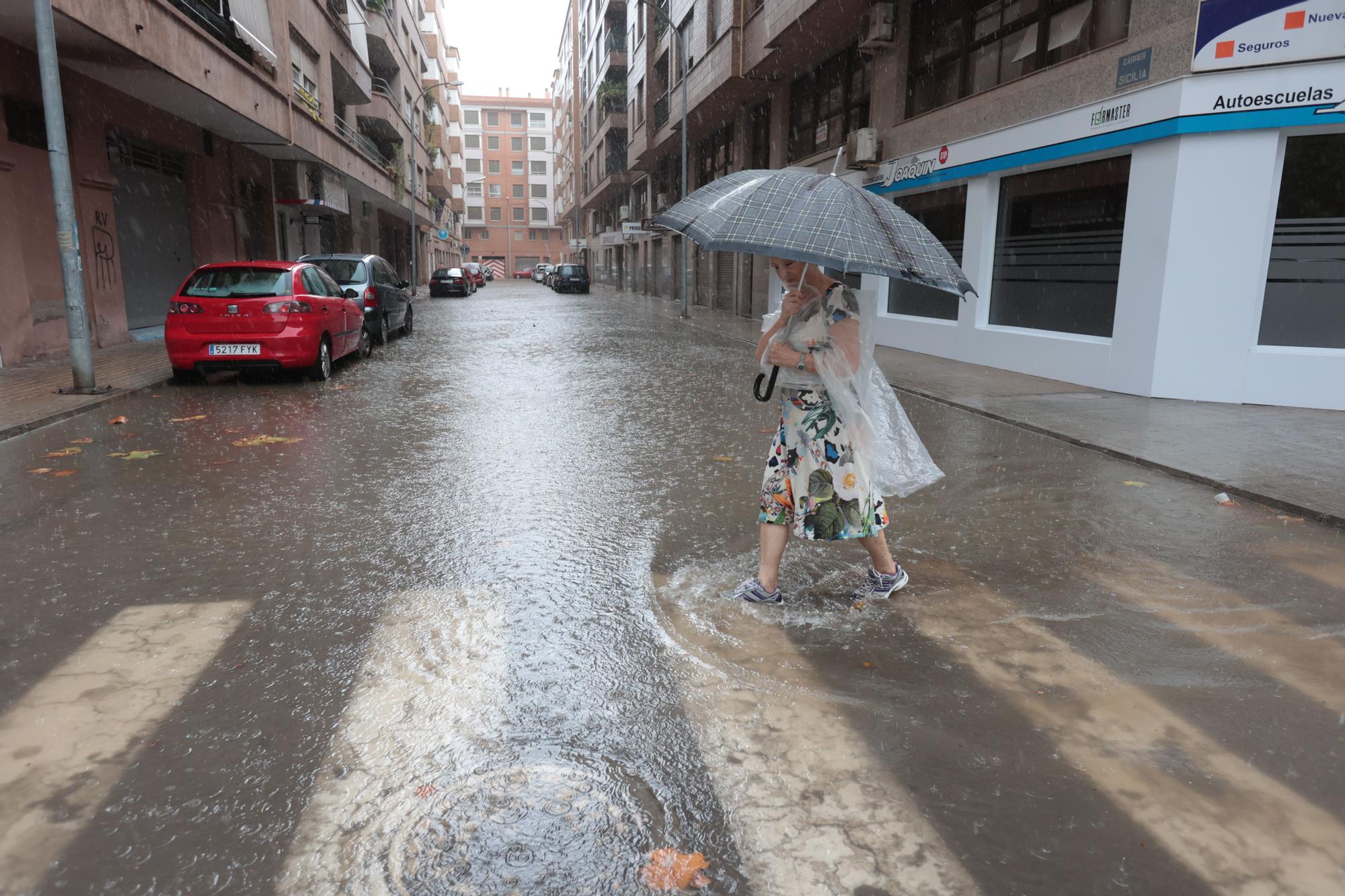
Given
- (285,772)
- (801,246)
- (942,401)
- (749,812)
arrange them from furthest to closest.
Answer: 1. (942,401)
2. (801,246)
3. (285,772)
4. (749,812)

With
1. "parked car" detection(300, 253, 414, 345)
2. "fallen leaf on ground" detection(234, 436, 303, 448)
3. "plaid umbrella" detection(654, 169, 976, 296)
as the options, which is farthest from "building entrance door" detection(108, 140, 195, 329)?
"plaid umbrella" detection(654, 169, 976, 296)

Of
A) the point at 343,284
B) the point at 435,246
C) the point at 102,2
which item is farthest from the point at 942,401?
the point at 435,246

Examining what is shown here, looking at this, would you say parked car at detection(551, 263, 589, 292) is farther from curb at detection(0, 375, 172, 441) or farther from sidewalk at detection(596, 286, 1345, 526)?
curb at detection(0, 375, 172, 441)

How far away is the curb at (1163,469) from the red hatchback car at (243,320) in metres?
7.46

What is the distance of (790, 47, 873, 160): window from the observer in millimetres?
19219

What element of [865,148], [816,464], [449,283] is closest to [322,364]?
[816,464]

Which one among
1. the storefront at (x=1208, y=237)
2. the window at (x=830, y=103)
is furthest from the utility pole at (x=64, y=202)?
the window at (x=830, y=103)

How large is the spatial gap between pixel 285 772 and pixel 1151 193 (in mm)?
11019

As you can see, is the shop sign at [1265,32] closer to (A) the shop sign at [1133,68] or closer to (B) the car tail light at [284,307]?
(A) the shop sign at [1133,68]

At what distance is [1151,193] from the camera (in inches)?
408

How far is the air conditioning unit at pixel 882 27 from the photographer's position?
16203 millimetres

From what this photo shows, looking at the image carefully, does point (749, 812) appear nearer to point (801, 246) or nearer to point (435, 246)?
point (801, 246)

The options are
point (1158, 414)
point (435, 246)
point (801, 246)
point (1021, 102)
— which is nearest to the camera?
point (801, 246)

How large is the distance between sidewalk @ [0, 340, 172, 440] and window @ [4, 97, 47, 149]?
3.09 meters
